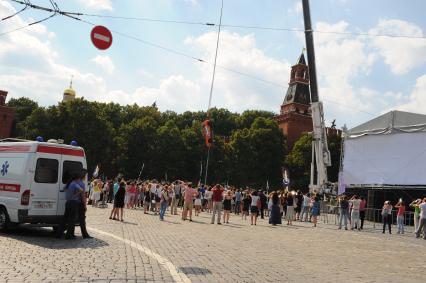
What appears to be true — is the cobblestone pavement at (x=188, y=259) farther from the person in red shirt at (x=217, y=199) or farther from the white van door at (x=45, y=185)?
the person in red shirt at (x=217, y=199)

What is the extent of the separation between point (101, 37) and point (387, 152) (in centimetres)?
2458

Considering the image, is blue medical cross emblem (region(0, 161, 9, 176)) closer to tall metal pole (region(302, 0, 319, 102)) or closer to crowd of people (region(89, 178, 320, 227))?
crowd of people (region(89, 178, 320, 227))

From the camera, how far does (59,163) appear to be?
13.4 metres

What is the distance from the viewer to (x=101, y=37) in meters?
15.7

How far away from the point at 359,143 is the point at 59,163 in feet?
90.6

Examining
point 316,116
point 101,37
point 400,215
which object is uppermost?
point 316,116

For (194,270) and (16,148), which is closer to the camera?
(194,270)

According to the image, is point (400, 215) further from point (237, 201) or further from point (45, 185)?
point (45, 185)

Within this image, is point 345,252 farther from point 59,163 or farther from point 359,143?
point 359,143

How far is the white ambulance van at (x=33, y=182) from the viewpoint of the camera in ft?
41.3

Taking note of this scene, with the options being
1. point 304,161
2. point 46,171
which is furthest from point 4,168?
point 304,161

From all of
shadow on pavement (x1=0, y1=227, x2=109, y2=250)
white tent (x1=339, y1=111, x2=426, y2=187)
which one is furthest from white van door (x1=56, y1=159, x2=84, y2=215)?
white tent (x1=339, y1=111, x2=426, y2=187)

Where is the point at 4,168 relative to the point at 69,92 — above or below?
below

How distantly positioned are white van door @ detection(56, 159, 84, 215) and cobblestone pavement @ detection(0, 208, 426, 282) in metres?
0.93
